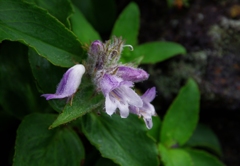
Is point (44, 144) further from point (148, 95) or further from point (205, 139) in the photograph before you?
point (205, 139)

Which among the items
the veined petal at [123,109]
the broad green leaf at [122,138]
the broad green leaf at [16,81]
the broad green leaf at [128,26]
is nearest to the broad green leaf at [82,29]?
the broad green leaf at [128,26]

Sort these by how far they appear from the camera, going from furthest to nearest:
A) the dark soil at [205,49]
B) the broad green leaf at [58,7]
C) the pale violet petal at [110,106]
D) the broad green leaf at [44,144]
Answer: the dark soil at [205,49] < the broad green leaf at [58,7] < the broad green leaf at [44,144] < the pale violet petal at [110,106]

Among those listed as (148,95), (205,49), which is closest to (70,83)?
(148,95)

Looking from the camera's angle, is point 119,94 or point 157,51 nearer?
point 119,94

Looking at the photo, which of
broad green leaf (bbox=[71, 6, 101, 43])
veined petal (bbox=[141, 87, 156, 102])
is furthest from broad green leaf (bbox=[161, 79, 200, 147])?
veined petal (bbox=[141, 87, 156, 102])

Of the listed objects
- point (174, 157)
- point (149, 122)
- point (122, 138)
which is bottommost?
point (174, 157)

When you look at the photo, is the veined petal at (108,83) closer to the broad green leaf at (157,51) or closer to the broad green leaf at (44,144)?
the broad green leaf at (44,144)

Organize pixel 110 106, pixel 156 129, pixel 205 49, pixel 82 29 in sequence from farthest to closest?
pixel 205 49, pixel 156 129, pixel 82 29, pixel 110 106
